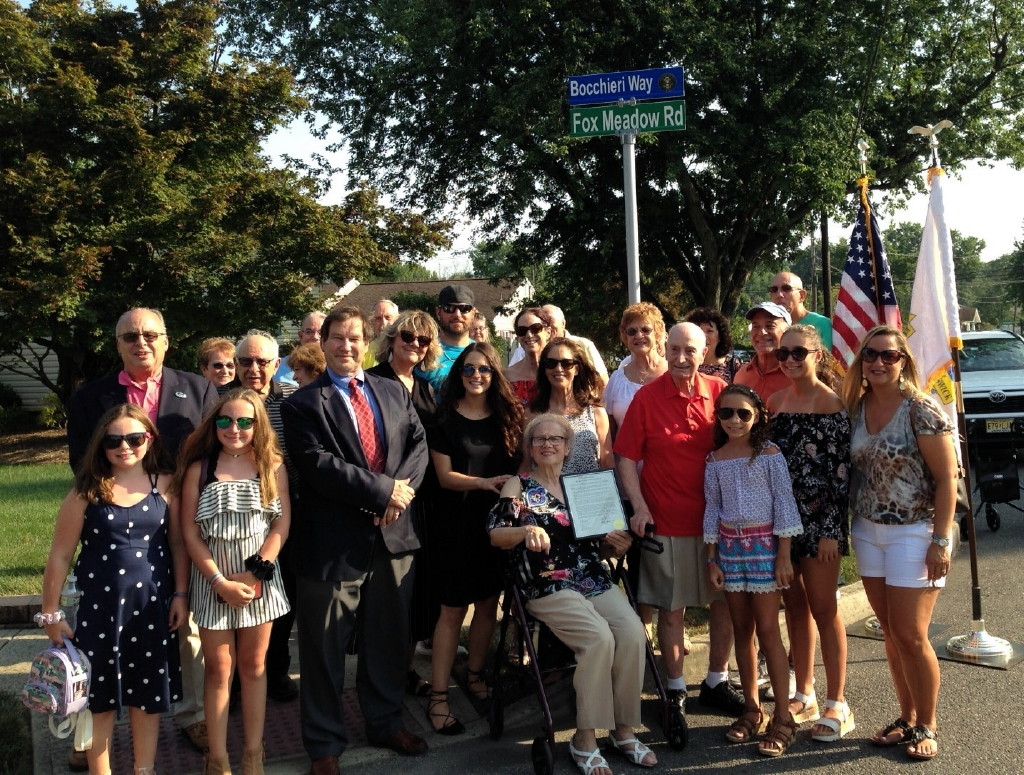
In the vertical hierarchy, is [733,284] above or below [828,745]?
above

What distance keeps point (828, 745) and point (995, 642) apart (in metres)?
1.91

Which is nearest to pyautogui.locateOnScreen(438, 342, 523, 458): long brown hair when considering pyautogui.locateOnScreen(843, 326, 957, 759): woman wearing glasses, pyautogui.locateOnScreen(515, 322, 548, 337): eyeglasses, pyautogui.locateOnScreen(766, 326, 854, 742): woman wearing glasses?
pyautogui.locateOnScreen(515, 322, 548, 337): eyeglasses

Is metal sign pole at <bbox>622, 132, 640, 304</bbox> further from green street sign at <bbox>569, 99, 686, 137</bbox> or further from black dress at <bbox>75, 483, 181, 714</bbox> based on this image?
black dress at <bbox>75, 483, 181, 714</bbox>

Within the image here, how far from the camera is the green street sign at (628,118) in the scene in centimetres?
638

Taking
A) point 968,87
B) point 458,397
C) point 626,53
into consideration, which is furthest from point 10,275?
point 968,87

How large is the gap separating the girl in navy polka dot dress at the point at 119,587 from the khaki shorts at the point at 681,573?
2.44 metres

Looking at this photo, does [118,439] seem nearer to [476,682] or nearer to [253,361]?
[253,361]

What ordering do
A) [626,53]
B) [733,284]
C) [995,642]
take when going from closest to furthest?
[995,642] < [626,53] < [733,284]

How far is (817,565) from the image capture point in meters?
4.46

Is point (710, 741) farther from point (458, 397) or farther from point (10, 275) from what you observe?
point (10, 275)

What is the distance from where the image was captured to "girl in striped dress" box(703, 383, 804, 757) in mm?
4418

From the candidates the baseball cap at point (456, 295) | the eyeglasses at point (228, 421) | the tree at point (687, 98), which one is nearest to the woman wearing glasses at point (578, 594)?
the eyeglasses at point (228, 421)

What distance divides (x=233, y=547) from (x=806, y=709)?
3095 millimetres

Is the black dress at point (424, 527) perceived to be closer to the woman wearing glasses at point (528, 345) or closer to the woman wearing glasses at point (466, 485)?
the woman wearing glasses at point (466, 485)
